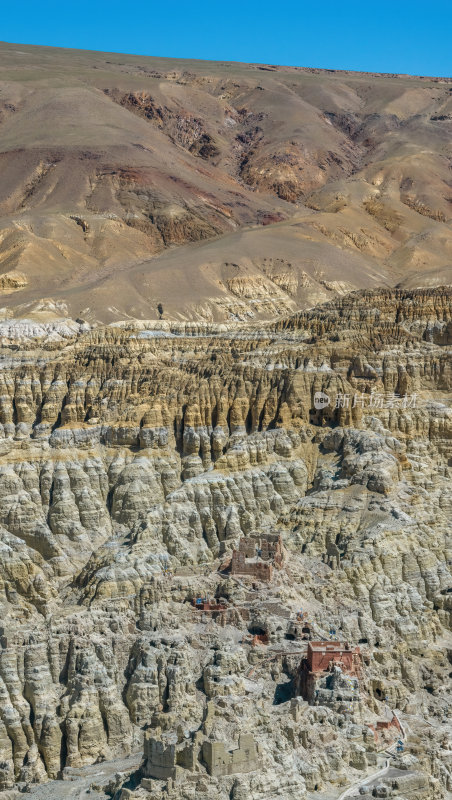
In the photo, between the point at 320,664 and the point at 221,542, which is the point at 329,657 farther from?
the point at 221,542

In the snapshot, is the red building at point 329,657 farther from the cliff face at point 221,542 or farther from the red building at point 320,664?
the cliff face at point 221,542

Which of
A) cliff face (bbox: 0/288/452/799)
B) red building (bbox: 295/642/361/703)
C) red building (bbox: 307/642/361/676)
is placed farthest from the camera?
red building (bbox: 307/642/361/676)

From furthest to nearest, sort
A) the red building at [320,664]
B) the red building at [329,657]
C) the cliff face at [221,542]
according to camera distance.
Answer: the red building at [329,657] < the red building at [320,664] < the cliff face at [221,542]

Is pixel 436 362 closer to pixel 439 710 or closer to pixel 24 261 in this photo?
pixel 439 710

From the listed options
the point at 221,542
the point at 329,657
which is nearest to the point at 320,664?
the point at 329,657

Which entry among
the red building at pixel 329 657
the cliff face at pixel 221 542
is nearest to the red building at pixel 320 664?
the red building at pixel 329 657

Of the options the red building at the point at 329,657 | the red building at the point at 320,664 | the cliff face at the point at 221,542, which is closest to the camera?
the cliff face at the point at 221,542

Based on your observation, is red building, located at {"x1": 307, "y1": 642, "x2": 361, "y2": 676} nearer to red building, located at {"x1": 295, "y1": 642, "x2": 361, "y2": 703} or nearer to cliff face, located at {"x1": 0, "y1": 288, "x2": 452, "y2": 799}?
red building, located at {"x1": 295, "y1": 642, "x2": 361, "y2": 703}

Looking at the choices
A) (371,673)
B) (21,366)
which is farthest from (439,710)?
(21,366)

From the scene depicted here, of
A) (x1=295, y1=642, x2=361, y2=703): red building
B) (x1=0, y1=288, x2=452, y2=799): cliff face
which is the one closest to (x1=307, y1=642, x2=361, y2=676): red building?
(x1=295, y1=642, x2=361, y2=703): red building

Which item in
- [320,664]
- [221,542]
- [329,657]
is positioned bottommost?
[320,664]
